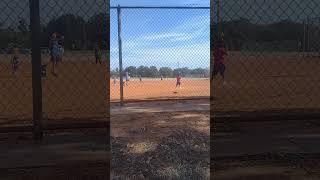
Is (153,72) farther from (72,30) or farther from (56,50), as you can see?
(56,50)

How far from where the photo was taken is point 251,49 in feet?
69.9

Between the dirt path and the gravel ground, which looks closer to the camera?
the dirt path

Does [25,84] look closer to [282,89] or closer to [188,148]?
[282,89]

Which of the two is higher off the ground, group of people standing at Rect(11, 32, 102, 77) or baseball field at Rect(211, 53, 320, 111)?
group of people standing at Rect(11, 32, 102, 77)

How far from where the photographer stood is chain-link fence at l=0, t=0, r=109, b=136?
873 centimetres

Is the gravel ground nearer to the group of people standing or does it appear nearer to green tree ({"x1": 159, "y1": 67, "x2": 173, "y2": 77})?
the group of people standing

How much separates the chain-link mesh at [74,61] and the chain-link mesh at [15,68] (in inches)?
19.1

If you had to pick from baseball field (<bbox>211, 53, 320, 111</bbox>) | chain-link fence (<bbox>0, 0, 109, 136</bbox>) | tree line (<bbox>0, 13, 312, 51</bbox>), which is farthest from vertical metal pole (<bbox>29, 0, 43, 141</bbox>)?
tree line (<bbox>0, 13, 312, 51</bbox>)

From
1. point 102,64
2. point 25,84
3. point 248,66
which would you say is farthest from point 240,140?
point 248,66

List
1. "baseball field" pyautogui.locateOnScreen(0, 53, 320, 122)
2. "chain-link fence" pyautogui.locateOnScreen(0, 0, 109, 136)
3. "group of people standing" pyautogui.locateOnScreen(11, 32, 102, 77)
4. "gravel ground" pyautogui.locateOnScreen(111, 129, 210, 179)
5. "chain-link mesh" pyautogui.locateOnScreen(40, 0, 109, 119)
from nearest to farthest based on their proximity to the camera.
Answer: "gravel ground" pyautogui.locateOnScreen(111, 129, 210, 179) → "chain-link fence" pyautogui.locateOnScreen(0, 0, 109, 136) → "baseball field" pyautogui.locateOnScreen(0, 53, 320, 122) → "chain-link mesh" pyautogui.locateOnScreen(40, 0, 109, 119) → "group of people standing" pyautogui.locateOnScreen(11, 32, 102, 77)

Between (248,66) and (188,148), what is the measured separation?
15.7 metres

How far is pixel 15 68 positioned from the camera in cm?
1783

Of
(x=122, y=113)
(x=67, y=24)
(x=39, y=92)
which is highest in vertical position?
(x=67, y=24)

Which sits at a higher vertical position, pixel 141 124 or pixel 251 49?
pixel 251 49
